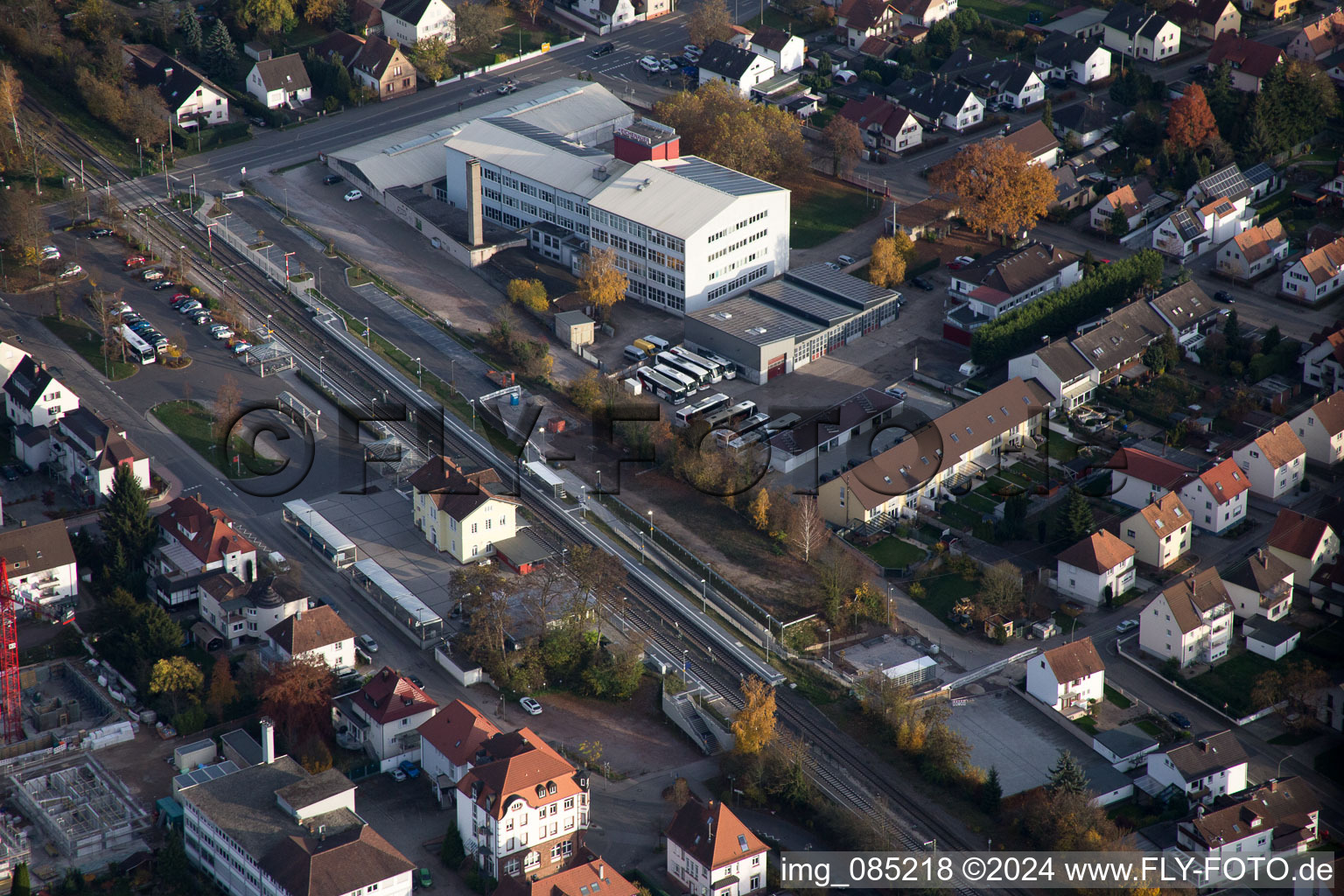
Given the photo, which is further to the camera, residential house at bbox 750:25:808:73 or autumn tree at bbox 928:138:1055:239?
residential house at bbox 750:25:808:73

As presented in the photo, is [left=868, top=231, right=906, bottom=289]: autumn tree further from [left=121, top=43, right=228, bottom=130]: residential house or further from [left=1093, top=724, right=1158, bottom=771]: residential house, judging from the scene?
[left=121, top=43, right=228, bottom=130]: residential house

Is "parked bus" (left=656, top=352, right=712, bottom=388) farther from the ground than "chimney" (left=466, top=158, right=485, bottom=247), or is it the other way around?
"chimney" (left=466, top=158, right=485, bottom=247)

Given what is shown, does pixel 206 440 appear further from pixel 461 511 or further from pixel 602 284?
pixel 602 284

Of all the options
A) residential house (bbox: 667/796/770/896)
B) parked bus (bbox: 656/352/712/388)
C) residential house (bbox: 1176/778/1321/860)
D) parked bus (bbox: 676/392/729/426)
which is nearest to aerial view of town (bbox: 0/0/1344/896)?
residential house (bbox: 1176/778/1321/860)

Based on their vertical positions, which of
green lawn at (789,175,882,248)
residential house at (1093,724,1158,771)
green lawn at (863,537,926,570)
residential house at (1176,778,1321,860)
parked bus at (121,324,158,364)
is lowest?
residential house at (1093,724,1158,771)

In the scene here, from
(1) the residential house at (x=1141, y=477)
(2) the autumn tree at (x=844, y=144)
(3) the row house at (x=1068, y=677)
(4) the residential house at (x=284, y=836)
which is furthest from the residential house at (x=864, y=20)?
(4) the residential house at (x=284, y=836)

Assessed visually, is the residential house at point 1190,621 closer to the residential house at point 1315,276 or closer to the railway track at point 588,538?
the railway track at point 588,538

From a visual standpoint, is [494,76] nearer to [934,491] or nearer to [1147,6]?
[1147,6]
